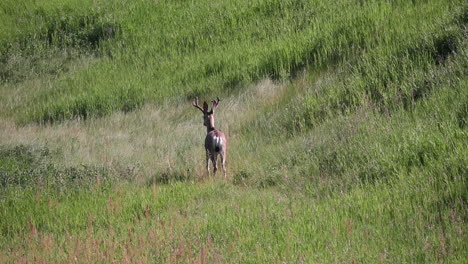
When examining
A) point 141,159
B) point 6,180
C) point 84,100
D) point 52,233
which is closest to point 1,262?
point 52,233

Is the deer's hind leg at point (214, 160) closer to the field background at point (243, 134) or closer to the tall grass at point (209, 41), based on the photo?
the field background at point (243, 134)

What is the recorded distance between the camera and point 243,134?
17.5 meters

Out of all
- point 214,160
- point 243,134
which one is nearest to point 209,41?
point 243,134

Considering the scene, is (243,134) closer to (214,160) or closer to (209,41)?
(214,160)

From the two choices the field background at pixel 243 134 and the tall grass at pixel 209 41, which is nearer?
the field background at pixel 243 134

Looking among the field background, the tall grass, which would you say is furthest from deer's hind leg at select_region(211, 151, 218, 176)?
the tall grass

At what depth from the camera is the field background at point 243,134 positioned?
384 inches

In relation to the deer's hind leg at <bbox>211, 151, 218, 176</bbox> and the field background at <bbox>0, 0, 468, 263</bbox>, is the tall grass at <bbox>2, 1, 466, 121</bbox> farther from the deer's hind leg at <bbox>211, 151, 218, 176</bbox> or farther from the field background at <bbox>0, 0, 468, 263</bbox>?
the deer's hind leg at <bbox>211, 151, 218, 176</bbox>

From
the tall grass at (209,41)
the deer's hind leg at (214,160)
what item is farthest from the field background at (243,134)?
the deer's hind leg at (214,160)

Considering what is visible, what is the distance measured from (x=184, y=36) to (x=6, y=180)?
12690 millimetres

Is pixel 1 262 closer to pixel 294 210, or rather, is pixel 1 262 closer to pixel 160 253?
pixel 160 253

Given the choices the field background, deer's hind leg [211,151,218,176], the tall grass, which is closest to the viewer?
the field background

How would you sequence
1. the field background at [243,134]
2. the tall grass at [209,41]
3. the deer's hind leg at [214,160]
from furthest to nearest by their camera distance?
the tall grass at [209,41] → the deer's hind leg at [214,160] → the field background at [243,134]

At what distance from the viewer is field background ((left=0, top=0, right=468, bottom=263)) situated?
9.74m
